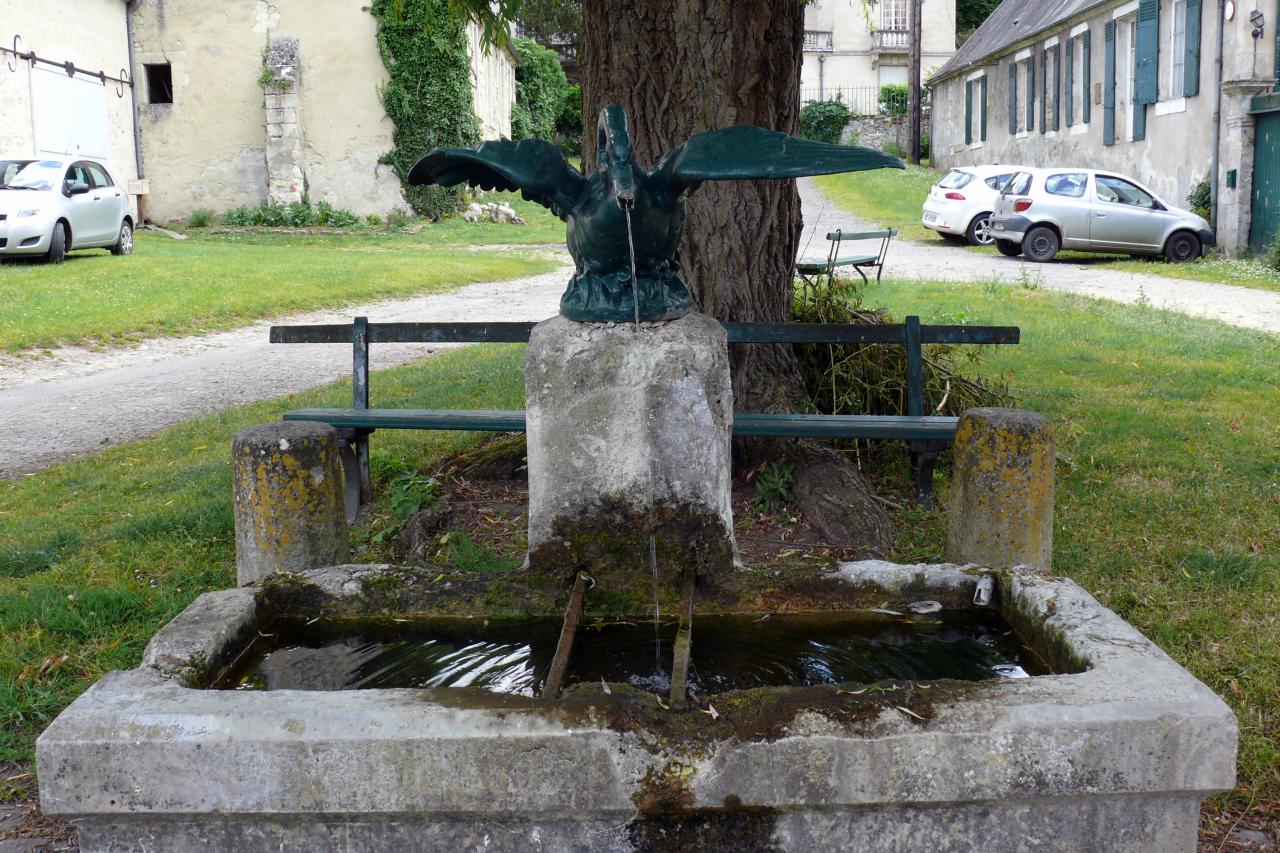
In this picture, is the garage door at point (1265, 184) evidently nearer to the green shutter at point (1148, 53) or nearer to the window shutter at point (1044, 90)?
the green shutter at point (1148, 53)

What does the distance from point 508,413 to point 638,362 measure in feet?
7.57

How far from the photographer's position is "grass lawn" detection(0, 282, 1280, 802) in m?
3.95

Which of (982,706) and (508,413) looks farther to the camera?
(508,413)

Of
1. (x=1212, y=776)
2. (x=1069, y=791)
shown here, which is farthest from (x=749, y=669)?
(x=1212, y=776)

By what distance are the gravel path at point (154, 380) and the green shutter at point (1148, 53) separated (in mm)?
12898

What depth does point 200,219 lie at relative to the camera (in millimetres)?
23594

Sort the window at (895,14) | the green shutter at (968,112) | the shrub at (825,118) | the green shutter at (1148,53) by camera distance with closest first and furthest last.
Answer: the green shutter at (1148,53) < the green shutter at (968,112) < the shrub at (825,118) < the window at (895,14)

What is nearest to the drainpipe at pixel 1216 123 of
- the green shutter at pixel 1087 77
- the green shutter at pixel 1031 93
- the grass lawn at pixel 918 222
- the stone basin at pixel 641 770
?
the grass lawn at pixel 918 222

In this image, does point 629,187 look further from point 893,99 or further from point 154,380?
point 893,99

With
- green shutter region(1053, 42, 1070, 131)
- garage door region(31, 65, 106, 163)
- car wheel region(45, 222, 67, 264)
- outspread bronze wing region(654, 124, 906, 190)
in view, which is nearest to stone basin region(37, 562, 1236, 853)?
outspread bronze wing region(654, 124, 906, 190)

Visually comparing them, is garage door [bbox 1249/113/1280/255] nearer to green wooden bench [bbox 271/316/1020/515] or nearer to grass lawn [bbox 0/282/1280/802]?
grass lawn [bbox 0/282/1280/802]

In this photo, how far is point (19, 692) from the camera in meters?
3.79

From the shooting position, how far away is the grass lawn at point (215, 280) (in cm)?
1174

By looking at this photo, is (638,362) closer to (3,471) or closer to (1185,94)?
(3,471)
